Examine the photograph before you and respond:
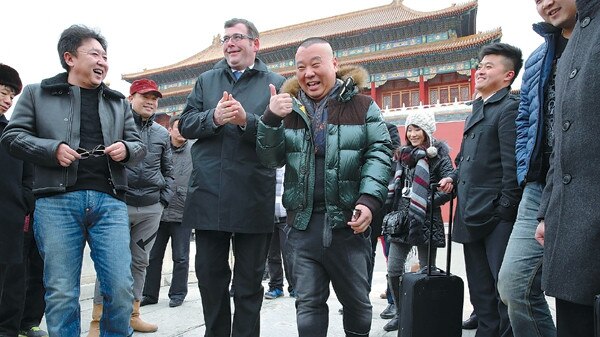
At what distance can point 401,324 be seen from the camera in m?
2.44

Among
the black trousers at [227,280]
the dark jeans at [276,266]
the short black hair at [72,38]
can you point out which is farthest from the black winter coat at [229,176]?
the dark jeans at [276,266]

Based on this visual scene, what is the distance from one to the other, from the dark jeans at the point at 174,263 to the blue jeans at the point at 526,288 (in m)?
2.99

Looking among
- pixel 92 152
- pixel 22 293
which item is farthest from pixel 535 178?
pixel 22 293

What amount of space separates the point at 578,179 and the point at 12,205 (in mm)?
2933

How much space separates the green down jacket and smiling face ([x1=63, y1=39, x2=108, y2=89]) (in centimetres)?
93

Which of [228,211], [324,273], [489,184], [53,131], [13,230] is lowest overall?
[324,273]

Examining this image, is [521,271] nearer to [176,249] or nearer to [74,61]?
[74,61]

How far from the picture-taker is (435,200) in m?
3.42

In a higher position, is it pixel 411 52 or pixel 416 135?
pixel 411 52

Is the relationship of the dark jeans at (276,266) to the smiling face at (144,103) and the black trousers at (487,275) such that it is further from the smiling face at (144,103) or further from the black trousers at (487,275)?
the black trousers at (487,275)

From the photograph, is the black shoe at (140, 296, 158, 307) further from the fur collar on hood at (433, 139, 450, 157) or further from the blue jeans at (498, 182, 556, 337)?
the blue jeans at (498, 182, 556, 337)

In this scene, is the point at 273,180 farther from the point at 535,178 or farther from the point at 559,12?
the point at 559,12

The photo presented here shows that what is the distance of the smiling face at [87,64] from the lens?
2.55 m

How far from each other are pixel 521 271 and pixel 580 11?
39.8 inches
